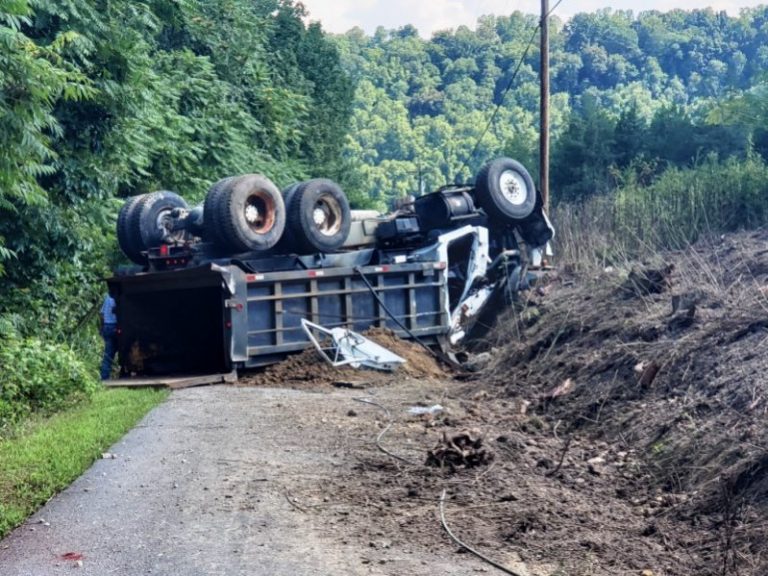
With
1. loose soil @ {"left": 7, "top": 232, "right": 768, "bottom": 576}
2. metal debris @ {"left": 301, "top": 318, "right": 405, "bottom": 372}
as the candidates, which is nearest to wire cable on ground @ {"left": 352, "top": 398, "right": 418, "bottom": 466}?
loose soil @ {"left": 7, "top": 232, "right": 768, "bottom": 576}

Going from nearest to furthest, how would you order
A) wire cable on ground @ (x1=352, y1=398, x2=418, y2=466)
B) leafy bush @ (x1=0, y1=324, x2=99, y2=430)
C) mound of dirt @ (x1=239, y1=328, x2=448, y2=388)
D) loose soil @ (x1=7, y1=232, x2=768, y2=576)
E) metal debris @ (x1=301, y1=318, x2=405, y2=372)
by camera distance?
loose soil @ (x1=7, y1=232, x2=768, y2=576), wire cable on ground @ (x1=352, y1=398, x2=418, y2=466), leafy bush @ (x1=0, y1=324, x2=99, y2=430), mound of dirt @ (x1=239, y1=328, x2=448, y2=388), metal debris @ (x1=301, y1=318, x2=405, y2=372)

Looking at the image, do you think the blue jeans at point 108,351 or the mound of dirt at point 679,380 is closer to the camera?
the mound of dirt at point 679,380

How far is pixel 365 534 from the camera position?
646 cm

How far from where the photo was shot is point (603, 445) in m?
9.12

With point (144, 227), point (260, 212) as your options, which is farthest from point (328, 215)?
point (144, 227)

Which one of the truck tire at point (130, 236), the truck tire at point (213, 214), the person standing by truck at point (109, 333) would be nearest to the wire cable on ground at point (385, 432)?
the truck tire at point (213, 214)

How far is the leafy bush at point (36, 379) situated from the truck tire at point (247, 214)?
272 cm

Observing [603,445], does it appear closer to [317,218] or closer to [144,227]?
[317,218]

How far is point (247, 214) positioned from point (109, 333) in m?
2.95

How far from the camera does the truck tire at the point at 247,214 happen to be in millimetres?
14797

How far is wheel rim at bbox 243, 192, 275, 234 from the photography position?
15.2 m

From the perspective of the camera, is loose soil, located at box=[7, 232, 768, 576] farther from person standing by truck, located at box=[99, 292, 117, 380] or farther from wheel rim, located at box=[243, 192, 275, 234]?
person standing by truck, located at box=[99, 292, 117, 380]

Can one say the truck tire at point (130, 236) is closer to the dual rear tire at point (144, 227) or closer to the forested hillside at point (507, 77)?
the dual rear tire at point (144, 227)

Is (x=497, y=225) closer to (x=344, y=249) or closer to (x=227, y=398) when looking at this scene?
(x=344, y=249)
